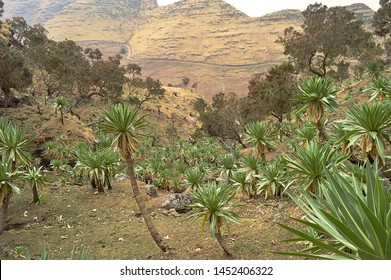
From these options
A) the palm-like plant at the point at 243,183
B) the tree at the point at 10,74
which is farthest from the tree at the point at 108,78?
the palm-like plant at the point at 243,183

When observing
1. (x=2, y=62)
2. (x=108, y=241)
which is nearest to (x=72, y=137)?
(x=2, y=62)

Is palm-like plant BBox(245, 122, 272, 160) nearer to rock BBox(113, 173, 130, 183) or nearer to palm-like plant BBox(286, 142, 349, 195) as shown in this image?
palm-like plant BBox(286, 142, 349, 195)

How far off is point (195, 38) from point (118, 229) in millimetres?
152309

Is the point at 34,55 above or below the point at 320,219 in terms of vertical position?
above

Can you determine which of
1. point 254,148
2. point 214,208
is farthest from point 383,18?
point 214,208

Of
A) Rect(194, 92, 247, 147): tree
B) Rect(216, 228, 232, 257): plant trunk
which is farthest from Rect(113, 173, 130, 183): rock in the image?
Rect(194, 92, 247, 147): tree

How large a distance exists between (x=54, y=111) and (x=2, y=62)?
6.76 metres

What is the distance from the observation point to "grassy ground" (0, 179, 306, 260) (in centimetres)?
856

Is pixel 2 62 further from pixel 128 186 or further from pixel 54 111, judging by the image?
pixel 128 186

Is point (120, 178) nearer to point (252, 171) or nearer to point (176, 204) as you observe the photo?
point (176, 204)

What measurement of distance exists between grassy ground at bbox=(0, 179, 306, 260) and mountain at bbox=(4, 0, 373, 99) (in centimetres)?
8207

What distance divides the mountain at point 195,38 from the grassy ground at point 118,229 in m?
82.1

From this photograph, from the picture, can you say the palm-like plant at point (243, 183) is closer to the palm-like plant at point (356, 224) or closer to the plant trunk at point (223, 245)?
the plant trunk at point (223, 245)

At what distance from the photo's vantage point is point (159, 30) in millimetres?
169000
